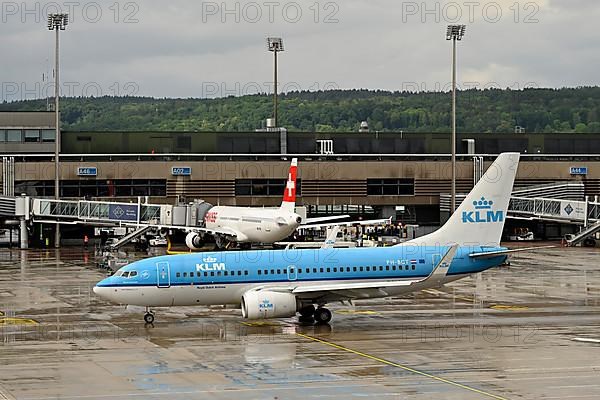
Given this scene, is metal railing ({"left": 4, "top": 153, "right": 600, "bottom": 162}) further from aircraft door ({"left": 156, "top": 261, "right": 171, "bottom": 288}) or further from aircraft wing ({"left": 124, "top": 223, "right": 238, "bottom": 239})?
aircraft door ({"left": 156, "top": 261, "right": 171, "bottom": 288})

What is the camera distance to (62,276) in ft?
254

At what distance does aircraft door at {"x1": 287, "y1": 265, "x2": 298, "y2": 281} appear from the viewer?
50.8 meters

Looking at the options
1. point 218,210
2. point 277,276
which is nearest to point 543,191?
point 218,210

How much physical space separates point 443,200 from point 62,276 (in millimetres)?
55994

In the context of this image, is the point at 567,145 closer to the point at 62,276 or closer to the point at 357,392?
the point at 62,276

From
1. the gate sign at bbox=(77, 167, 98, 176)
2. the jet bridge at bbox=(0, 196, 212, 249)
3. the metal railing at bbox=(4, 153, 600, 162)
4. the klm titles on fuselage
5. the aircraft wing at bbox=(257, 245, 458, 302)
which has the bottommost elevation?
the aircraft wing at bbox=(257, 245, 458, 302)

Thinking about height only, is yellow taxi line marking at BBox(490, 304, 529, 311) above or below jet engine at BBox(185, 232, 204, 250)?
below

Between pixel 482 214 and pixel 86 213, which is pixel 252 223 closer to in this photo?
pixel 86 213

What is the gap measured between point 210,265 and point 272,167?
69670 mm

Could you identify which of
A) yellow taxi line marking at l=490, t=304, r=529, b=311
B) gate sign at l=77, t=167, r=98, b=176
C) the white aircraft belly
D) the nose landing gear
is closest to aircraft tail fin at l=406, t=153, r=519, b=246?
the white aircraft belly

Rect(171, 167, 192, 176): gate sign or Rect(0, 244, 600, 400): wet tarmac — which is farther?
Rect(171, 167, 192, 176): gate sign

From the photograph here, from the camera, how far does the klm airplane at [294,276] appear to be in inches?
1959

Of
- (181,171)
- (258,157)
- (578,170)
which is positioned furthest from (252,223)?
(578,170)

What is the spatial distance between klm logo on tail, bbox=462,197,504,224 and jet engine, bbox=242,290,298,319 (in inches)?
406
